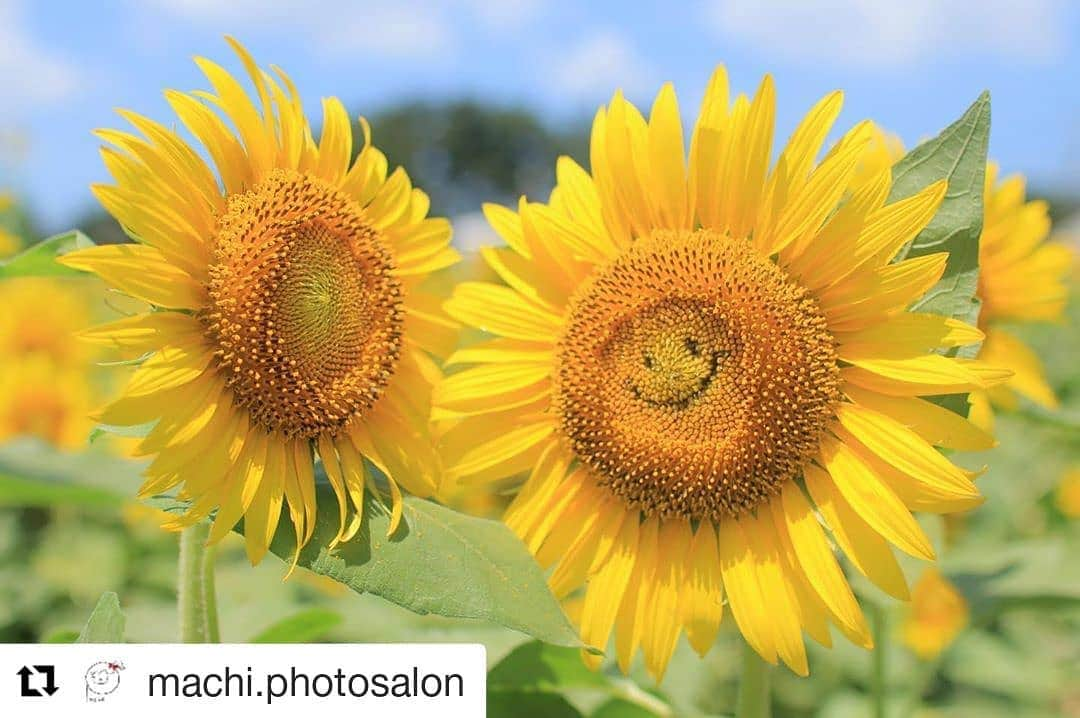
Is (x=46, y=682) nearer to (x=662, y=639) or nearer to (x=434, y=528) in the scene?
(x=434, y=528)

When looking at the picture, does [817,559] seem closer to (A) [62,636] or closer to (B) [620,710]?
(B) [620,710]

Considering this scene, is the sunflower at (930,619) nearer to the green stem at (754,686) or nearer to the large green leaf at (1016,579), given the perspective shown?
the large green leaf at (1016,579)

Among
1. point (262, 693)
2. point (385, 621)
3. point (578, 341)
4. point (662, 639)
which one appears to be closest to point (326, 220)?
point (578, 341)

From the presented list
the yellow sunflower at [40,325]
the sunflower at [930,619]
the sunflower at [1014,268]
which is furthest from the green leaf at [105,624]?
the yellow sunflower at [40,325]

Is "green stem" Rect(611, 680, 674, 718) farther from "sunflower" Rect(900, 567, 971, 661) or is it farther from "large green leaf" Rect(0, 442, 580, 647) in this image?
"sunflower" Rect(900, 567, 971, 661)

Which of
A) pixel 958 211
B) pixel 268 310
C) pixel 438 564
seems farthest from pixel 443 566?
pixel 958 211

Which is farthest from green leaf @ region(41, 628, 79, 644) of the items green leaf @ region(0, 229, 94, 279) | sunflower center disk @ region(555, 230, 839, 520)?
sunflower center disk @ region(555, 230, 839, 520)
